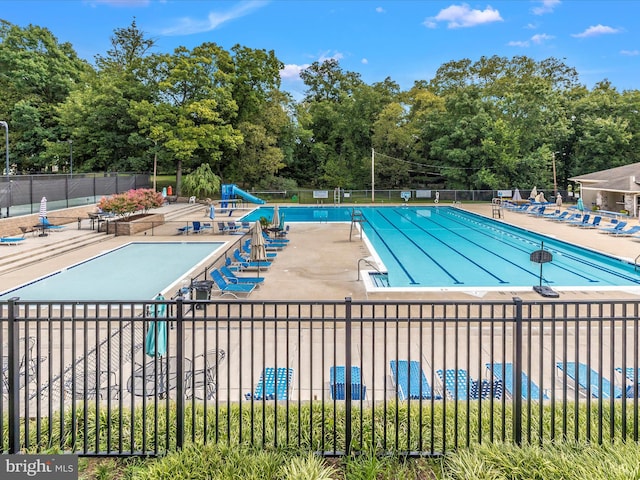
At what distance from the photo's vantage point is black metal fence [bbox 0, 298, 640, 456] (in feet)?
15.2

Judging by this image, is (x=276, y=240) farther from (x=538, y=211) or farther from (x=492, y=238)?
(x=538, y=211)

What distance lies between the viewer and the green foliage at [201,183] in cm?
4275

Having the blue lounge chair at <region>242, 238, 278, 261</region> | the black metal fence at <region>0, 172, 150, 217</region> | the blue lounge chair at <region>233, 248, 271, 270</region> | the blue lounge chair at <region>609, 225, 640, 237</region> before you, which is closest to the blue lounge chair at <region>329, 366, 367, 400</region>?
the blue lounge chair at <region>233, 248, 271, 270</region>

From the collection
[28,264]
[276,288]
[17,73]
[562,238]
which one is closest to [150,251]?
[28,264]

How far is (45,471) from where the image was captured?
4.02 metres

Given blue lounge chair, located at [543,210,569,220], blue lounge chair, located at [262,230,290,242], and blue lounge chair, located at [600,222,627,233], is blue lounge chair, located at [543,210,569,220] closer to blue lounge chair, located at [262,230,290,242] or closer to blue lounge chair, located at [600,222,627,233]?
blue lounge chair, located at [600,222,627,233]

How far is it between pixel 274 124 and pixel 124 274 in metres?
32.8

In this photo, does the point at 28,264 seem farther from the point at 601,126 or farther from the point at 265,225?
the point at 601,126

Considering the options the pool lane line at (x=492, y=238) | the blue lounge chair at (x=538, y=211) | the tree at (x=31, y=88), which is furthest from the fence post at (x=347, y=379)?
the tree at (x=31, y=88)

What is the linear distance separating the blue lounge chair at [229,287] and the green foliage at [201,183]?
30.7 meters

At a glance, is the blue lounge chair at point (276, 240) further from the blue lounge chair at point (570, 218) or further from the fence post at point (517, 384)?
the fence post at point (517, 384)

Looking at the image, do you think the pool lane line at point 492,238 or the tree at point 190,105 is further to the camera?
the tree at point 190,105

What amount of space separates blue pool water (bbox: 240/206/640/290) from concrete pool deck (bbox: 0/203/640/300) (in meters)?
0.92

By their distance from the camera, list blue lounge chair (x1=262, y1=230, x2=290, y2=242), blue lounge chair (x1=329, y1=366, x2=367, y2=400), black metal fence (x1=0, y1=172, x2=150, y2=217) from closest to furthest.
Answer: blue lounge chair (x1=329, y1=366, x2=367, y2=400) < blue lounge chair (x1=262, y1=230, x2=290, y2=242) < black metal fence (x1=0, y1=172, x2=150, y2=217)
